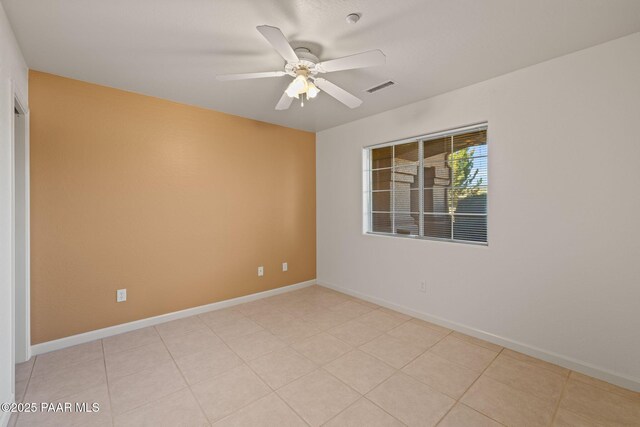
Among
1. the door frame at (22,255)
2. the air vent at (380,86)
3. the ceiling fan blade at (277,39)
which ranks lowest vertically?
the door frame at (22,255)

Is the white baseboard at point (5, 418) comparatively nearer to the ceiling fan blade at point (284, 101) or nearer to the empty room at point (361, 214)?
the empty room at point (361, 214)

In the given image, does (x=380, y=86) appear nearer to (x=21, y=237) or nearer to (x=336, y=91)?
(x=336, y=91)

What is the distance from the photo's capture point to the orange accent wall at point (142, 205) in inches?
101

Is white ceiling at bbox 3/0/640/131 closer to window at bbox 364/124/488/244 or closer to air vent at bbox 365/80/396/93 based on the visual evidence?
air vent at bbox 365/80/396/93

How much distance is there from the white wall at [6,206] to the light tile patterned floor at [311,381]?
355mm

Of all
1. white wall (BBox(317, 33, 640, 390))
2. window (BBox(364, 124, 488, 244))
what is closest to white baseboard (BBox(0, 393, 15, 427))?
white wall (BBox(317, 33, 640, 390))

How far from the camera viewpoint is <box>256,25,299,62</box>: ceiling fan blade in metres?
1.47

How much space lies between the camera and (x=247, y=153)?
12.6 ft

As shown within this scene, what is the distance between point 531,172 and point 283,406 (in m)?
2.69

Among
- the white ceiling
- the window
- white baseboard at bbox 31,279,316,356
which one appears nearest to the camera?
the white ceiling

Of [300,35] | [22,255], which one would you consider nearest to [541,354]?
[300,35]

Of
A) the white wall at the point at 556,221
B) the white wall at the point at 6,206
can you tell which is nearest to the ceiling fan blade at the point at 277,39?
the white wall at the point at 6,206

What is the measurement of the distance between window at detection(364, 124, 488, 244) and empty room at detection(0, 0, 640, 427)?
0.08 ft

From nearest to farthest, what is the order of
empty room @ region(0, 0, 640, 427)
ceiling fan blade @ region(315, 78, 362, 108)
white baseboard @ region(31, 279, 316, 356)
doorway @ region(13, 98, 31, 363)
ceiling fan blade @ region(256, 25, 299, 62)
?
1. ceiling fan blade @ region(256, 25, 299, 62)
2. empty room @ region(0, 0, 640, 427)
3. ceiling fan blade @ region(315, 78, 362, 108)
4. doorway @ region(13, 98, 31, 363)
5. white baseboard @ region(31, 279, 316, 356)
